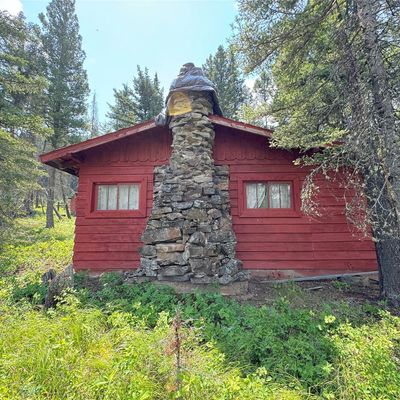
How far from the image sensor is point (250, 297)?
5012 mm

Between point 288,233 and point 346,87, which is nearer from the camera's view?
point 346,87

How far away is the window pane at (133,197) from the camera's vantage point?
667 centimetres

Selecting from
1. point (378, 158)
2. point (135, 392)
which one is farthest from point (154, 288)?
point (378, 158)

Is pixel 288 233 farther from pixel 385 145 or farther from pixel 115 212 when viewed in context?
pixel 115 212

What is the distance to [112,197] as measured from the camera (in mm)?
6766

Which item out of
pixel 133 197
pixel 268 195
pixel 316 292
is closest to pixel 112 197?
pixel 133 197

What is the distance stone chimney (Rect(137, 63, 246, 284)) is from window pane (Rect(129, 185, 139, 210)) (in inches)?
23.4

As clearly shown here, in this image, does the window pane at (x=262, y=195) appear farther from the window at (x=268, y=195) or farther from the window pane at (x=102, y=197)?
the window pane at (x=102, y=197)

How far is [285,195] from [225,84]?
14.2 meters

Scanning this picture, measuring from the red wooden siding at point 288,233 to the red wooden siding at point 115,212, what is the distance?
181 cm

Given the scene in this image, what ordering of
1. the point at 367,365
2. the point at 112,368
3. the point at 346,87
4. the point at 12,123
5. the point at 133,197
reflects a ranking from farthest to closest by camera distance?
the point at 12,123 → the point at 133,197 → the point at 346,87 → the point at 367,365 → the point at 112,368

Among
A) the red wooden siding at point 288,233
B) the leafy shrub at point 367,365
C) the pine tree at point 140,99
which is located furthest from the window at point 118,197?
the pine tree at point 140,99

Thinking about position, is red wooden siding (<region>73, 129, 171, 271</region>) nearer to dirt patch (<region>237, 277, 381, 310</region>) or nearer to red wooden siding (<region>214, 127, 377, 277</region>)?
red wooden siding (<region>214, 127, 377, 277</region>)

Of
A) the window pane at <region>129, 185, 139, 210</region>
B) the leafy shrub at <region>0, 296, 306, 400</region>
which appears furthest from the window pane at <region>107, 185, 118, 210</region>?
the leafy shrub at <region>0, 296, 306, 400</region>
